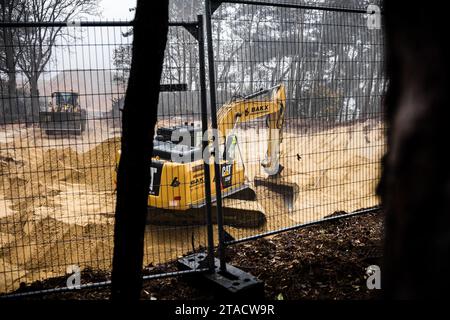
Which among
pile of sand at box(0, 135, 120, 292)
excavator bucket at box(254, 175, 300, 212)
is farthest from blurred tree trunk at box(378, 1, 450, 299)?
excavator bucket at box(254, 175, 300, 212)

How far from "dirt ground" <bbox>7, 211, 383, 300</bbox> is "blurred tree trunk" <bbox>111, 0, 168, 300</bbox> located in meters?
1.48

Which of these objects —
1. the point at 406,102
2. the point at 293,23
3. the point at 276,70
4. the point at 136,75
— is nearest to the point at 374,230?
the point at 276,70

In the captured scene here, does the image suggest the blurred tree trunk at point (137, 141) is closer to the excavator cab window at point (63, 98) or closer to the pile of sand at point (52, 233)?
the excavator cab window at point (63, 98)

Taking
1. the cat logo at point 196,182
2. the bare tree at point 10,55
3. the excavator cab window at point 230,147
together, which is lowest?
the cat logo at point 196,182

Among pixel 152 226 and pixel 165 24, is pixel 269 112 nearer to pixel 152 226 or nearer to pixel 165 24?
pixel 152 226

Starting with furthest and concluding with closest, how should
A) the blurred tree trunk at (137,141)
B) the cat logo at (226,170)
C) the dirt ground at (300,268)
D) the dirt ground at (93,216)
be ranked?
the cat logo at (226,170) < the dirt ground at (93,216) < the dirt ground at (300,268) < the blurred tree trunk at (137,141)

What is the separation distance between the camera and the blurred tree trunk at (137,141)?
233cm

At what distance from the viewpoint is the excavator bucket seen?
33.9 ft

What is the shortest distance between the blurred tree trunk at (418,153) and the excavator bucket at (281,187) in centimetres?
941

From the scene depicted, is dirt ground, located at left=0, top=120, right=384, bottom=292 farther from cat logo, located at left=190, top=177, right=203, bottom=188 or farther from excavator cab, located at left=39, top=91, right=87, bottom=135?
cat logo, located at left=190, top=177, right=203, bottom=188

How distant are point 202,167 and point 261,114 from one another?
1.51 m

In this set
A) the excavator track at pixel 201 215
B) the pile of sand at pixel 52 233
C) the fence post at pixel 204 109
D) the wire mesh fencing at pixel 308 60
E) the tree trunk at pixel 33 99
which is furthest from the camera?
the excavator track at pixel 201 215

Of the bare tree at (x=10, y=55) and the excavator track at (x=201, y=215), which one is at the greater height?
the bare tree at (x=10, y=55)

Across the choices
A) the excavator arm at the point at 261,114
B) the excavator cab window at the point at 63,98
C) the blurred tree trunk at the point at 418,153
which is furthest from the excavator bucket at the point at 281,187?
the blurred tree trunk at the point at 418,153
